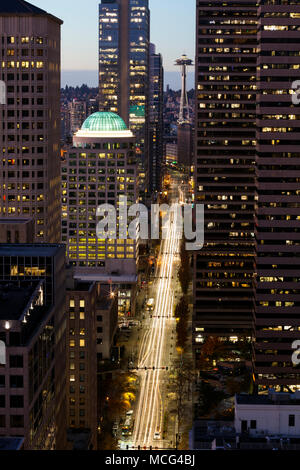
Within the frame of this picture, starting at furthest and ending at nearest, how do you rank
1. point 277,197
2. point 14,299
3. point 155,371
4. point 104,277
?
1. point 104,277
2. point 155,371
3. point 277,197
4. point 14,299

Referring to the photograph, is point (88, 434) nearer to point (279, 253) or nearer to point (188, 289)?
point (279, 253)

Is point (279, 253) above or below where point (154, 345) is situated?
above

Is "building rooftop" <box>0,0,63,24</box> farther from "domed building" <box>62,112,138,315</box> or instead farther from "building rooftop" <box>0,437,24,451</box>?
"building rooftop" <box>0,437,24,451</box>

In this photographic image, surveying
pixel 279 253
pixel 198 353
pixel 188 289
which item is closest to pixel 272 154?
pixel 279 253

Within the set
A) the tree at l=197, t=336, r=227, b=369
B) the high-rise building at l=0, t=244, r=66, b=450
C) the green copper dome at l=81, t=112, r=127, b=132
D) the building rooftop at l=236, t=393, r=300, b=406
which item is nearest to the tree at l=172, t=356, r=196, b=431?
the tree at l=197, t=336, r=227, b=369

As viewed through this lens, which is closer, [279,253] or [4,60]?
[279,253]

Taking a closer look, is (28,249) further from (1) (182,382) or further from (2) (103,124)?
(2) (103,124)

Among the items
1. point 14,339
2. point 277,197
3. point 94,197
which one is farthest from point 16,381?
point 94,197
